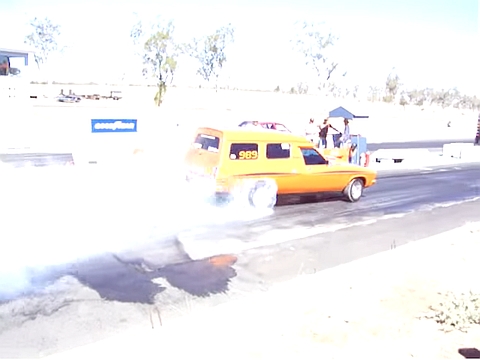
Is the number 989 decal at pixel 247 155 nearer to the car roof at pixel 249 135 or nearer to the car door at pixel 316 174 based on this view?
the car roof at pixel 249 135

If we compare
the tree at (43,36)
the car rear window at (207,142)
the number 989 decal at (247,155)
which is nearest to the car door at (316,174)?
the number 989 decal at (247,155)

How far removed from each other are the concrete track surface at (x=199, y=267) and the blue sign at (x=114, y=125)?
23.7 feet

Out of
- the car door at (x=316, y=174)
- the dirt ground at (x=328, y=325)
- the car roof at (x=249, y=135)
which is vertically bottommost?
the dirt ground at (x=328, y=325)

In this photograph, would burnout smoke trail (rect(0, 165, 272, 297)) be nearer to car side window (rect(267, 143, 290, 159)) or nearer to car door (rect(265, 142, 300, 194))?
car door (rect(265, 142, 300, 194))

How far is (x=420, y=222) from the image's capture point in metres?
10.7

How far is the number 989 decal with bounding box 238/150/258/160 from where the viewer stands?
10930 mm

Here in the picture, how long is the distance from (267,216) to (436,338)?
6100 millimetres

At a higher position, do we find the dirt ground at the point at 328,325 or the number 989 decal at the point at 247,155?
the number 989 decal at the point at 247,155

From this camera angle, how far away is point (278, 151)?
1141cm

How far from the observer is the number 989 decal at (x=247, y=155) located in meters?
10.9

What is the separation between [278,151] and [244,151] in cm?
86

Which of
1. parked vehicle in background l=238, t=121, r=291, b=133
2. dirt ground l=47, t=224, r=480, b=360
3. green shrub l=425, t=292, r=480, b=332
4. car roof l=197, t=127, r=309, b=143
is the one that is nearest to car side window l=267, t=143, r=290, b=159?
car roof l=197, t=127, r=309, b=143

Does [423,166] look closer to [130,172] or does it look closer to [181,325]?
[130,172]

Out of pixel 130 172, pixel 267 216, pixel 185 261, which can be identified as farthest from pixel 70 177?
pixel 185 261
